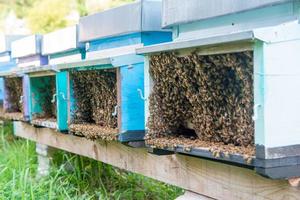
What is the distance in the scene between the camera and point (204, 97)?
1377mm

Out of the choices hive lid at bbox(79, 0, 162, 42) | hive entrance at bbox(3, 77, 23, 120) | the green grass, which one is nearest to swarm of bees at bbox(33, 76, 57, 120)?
the green grass

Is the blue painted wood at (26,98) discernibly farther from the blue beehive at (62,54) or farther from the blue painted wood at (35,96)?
the blue beehive at (62,54)

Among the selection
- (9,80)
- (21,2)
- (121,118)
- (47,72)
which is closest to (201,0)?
(121,118)

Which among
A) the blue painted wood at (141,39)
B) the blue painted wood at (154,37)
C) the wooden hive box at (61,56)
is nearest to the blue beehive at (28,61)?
the wooden hive box at (61,56)

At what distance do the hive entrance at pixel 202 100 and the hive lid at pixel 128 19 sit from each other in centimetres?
32

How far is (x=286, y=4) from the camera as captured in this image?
120 centimetres

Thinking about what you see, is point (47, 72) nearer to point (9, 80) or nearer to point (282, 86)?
point (9, 80)

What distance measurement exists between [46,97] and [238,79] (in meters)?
1.72

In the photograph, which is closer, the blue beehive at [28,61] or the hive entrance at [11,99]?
the blue beehive at [28,61]

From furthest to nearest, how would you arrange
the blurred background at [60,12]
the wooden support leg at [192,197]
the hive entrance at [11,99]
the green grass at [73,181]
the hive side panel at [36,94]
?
the blurred background at [60,12] < the hive entrance at [11,99] < the hive side panel at [36,94] < the green grass at [73,181] < the wooden support leg at [192,197]

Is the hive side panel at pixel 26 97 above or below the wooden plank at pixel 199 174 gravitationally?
above

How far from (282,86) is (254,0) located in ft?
0.90

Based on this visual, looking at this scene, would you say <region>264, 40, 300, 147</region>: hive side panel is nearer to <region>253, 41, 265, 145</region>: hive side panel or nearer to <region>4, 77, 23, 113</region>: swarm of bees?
<region>253, 41, 265, 145</region>: hive side panel

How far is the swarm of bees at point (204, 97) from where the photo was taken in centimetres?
123
